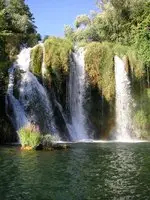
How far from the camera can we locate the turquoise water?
17.1 m

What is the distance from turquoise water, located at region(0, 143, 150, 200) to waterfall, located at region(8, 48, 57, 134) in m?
11.4

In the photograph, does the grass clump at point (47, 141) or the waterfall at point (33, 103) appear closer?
the grass clump at point (47, 141)

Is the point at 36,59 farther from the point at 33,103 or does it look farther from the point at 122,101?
the point at 122,101

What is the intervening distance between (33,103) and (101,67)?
32.5 feet

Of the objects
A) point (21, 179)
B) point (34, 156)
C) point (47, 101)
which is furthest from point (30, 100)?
point (21, 179)

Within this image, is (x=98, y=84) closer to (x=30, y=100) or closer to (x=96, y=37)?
(x=30, y=100)

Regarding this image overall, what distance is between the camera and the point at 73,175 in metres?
20.8

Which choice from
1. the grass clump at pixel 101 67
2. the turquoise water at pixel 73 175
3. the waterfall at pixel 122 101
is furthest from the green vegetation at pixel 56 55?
the turquoise water at pixel 73 175

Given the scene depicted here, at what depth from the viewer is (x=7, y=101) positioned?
39844mm

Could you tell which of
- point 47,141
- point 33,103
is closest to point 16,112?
point 33,103

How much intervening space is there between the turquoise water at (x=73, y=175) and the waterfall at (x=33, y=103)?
11394 millimetres

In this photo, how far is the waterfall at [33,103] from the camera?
40.3 metres

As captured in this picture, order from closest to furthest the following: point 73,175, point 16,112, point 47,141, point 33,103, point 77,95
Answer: point 73,175 → point 47,141 → point 16,112 → point 33,103 → point 77,95

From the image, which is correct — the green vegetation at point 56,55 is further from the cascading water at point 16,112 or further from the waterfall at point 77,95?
the cascading water at point 16,112
